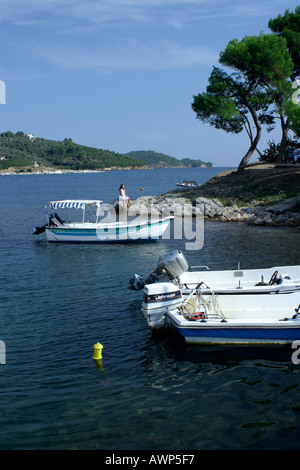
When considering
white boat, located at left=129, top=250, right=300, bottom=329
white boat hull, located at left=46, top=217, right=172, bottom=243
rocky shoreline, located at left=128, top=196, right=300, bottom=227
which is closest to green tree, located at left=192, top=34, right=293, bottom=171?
rocky shoreline, located at left=128, top=196, right=300, bottom=227

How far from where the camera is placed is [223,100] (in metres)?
39.8

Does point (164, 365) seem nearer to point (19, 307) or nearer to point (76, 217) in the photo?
point (19, 307)

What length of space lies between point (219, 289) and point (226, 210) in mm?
20483

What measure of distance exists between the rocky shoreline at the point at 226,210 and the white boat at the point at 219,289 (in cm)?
1463

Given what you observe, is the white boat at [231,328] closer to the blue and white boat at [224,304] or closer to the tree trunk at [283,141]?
the blue and white boat at [224,304]

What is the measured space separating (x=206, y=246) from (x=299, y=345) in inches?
483

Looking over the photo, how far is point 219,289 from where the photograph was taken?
38.9ft

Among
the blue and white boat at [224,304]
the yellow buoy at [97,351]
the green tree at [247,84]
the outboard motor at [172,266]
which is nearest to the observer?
the yellow buoy at [97,351]

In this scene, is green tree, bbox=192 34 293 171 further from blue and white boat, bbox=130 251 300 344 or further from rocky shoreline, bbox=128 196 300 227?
blue and white boat, bbox=130 251 300 344

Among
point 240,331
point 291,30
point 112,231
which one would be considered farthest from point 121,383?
point 291,30

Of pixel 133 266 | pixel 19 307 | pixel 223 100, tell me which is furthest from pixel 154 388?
pixel 223 100

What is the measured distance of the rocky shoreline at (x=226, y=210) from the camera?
27.7m

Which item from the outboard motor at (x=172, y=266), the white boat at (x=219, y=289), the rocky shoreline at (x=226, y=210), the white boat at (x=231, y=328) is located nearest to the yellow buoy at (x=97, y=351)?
the white boat at (x=219, y=289)

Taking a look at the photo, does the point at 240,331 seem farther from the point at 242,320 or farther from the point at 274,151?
the point at 274,151
